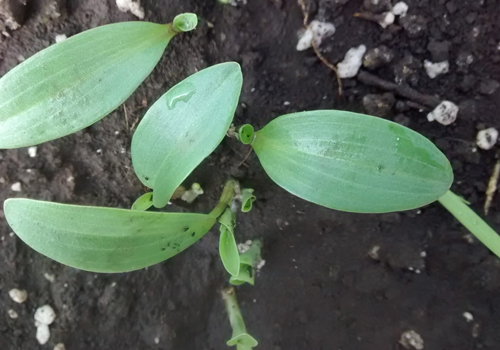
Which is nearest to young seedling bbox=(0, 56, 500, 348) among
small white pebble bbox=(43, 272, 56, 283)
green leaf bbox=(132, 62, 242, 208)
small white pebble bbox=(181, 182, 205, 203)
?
green leaf bbox=(132, 62, 242, 208)

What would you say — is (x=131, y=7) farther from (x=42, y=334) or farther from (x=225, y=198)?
(x=42, y=334)

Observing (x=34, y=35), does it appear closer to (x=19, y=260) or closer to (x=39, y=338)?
(x=19, y=260)

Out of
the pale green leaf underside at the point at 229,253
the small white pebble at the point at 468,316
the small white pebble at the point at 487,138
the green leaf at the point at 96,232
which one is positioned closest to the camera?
the green leaf at the point at 96,232

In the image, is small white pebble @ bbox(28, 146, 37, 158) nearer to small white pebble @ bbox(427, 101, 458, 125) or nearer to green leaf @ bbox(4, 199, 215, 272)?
green leaf @ bbox(4, 199, 215, 272)

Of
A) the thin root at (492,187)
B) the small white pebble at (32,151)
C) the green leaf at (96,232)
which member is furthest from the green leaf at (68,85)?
the thin root at (492,187)

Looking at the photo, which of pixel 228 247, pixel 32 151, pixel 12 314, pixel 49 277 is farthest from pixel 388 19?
pixel 12 314

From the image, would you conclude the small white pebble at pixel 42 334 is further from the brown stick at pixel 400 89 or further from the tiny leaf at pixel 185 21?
the brown stick at pixel 400 89
